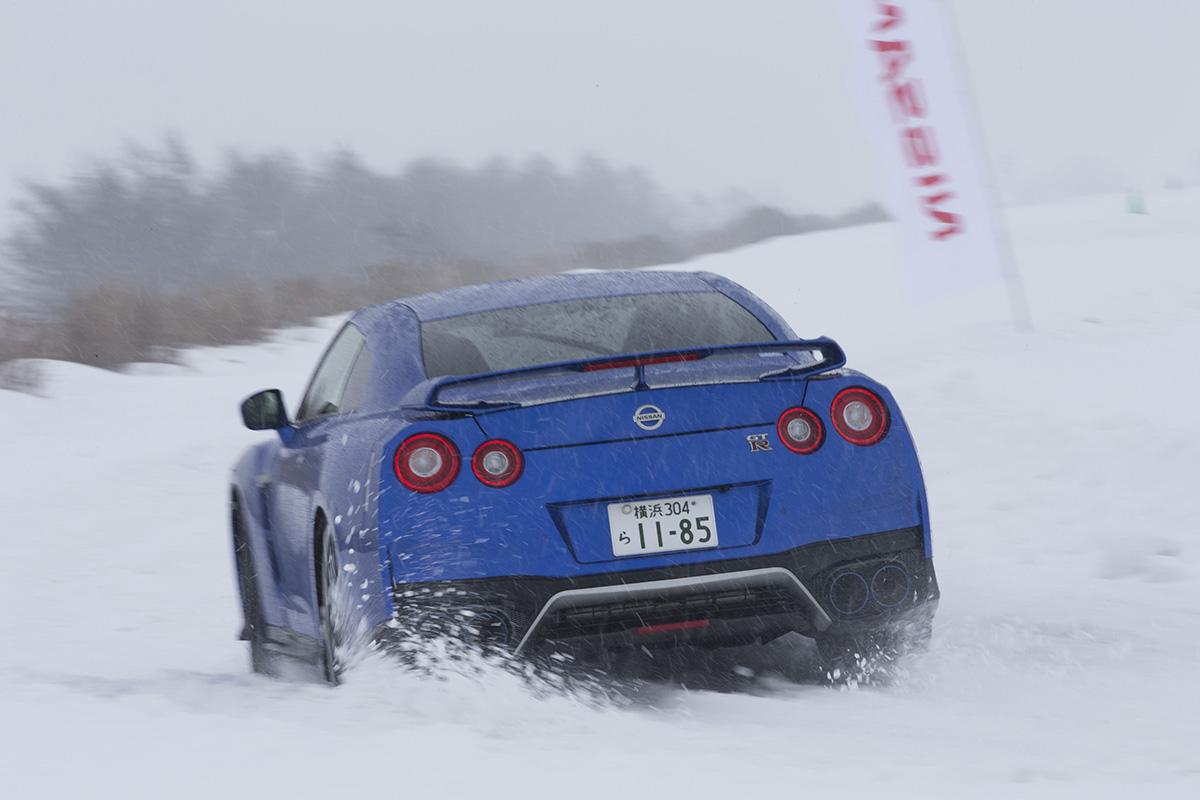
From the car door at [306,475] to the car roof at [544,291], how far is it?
280 mm

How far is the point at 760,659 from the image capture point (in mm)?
5395

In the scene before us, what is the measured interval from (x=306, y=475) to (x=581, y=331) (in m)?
1.00

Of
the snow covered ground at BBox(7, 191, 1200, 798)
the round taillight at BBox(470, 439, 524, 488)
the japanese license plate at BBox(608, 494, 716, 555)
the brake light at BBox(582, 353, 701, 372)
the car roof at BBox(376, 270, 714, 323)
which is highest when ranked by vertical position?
the car roof at BBox(376, 270, 714, 323)

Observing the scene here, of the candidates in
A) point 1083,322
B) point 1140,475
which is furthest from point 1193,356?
point 1140,475

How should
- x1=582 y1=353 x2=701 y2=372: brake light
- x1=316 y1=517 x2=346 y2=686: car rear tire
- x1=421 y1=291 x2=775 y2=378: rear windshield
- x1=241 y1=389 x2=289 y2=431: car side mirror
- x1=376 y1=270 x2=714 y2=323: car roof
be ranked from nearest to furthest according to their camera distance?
1. x1=582 y1=353 x2=701 y2=372: brake light
2. x1=316 y1=517 x2=346 y2=686: car rear tire
3. x1=421 y1=291 x2=775 y2=378: rear windshield
4. x1=376 y1=270 x2=714 y2=323: car roof
5. x1=241 y1=389 x2=289 y2=431: car side mirror

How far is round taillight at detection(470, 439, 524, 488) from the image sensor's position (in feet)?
15.0

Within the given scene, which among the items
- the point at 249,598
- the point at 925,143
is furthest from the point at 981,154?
the point at 249,598

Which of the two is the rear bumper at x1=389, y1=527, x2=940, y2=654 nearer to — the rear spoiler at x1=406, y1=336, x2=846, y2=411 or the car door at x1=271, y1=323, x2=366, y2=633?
the rear spoiler at x1=406, y1=336, x2=846, y2=411

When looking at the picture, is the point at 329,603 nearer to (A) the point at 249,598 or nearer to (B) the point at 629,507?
(B) the point at 629,507

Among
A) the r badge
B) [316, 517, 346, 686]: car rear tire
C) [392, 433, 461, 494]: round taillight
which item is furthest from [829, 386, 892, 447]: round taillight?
[316, 517, 346, 686]: car rear tire

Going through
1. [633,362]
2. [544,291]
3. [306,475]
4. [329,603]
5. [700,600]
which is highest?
[544,291]

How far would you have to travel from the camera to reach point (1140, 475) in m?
9.60

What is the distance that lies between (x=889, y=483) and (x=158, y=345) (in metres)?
20.9

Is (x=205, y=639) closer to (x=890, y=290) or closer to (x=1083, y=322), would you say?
(x=1083, y=322)
